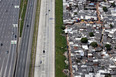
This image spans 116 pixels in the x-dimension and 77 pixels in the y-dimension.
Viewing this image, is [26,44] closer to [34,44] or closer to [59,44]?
[34,44]

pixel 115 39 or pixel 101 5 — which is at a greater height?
pixel 101 5

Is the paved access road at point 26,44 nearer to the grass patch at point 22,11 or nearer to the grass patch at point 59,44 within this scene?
the grass patch at point 22,11

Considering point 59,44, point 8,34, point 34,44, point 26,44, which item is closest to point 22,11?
point 8,34

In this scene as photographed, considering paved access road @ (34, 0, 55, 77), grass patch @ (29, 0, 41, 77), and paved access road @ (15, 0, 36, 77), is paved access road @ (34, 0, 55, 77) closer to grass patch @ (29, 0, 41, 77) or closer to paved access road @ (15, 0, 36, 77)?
grass patch @ (29, 0, 41, 77)

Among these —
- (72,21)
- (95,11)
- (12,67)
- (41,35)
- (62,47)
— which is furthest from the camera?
(95,11)

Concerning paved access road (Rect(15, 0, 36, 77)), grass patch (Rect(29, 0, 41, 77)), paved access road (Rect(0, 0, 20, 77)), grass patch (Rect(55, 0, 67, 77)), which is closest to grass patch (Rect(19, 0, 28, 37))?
paved access road (Rect(15, 0, 36, 77))

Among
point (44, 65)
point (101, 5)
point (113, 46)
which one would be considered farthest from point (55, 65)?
point (101, 5)

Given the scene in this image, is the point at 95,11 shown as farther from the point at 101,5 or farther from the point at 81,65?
the point at 81,65
